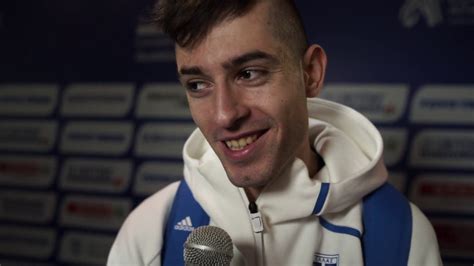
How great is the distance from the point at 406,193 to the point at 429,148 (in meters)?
0.17

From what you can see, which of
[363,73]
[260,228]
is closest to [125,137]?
[363,73]

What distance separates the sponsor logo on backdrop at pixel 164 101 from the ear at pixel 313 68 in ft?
3.66

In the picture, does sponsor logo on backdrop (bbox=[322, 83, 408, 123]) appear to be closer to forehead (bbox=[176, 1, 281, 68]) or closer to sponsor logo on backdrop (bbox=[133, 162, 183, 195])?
sponsor logo on backdrop (bbox=[133, 162, 183, 195])

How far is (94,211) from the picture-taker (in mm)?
2379

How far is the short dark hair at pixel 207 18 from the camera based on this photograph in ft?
3.06

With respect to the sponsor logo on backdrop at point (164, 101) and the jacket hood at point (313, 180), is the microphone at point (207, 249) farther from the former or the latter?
the sponsor logo on backdrop at point (164, 101)

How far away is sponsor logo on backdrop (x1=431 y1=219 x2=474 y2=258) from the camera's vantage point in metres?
1.67

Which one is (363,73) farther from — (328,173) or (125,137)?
(125,137)

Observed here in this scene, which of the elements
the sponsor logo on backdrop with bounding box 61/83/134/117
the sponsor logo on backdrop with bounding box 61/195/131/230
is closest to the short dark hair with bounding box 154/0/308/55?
the sponsor logo on backdrop with bounding box 61/83/134/117

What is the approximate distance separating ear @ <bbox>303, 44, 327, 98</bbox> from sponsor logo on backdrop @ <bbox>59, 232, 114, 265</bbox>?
1.52 m

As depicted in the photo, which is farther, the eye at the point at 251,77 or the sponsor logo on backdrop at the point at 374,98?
the sponsor logo on backdrop at the point at 374,98

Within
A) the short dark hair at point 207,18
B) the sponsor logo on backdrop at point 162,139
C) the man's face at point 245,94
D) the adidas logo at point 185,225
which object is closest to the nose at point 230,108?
the man's face at point 245,94

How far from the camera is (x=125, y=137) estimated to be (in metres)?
2.32

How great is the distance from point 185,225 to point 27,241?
1.73 m
